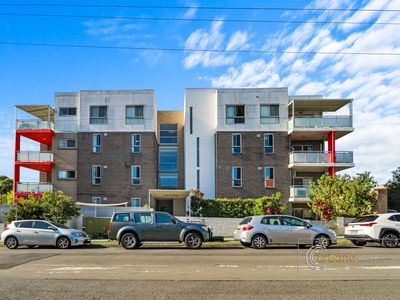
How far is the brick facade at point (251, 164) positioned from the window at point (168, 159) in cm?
500

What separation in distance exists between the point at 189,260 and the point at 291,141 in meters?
25.4

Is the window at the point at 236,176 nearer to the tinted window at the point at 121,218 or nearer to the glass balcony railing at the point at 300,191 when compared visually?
the glass balcony railing at the point at 300,191

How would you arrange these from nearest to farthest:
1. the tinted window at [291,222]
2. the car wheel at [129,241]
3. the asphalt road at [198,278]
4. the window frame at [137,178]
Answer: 1. the asphalt road at [198,278]
2. the car wheel at [129,241]
3. the tinted window at [291,222]
4. the window frame at [137,178]

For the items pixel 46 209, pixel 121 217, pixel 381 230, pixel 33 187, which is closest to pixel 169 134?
pixel 33 187

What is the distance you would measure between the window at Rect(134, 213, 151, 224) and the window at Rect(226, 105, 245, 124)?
18768 millimetres

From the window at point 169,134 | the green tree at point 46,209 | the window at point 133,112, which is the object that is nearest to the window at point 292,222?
the green tree at point 46,209

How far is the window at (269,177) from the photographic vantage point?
35.4 meters

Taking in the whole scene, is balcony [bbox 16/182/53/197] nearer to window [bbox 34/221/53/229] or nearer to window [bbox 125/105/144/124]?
window [bbox 125/105/144/124]

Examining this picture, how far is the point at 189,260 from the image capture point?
13836mm

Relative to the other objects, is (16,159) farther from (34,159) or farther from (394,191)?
(394,191)

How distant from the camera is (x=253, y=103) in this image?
119 ft

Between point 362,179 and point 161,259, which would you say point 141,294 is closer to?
point 161,259

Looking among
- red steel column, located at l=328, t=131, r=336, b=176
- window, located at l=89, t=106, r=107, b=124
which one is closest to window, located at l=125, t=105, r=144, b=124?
window, located at l=89, t=106, r=107, b=124

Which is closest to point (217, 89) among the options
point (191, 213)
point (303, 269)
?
point (191, 213)
